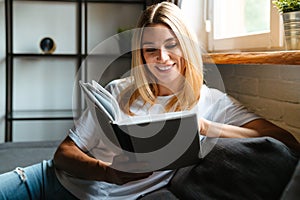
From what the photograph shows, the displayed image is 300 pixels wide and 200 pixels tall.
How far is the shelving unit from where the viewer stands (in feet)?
11.5

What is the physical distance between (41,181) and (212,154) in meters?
0.70

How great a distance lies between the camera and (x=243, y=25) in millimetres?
2266

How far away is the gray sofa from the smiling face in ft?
1.25

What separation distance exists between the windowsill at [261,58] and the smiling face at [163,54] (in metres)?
0.27

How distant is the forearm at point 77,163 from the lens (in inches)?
52.9

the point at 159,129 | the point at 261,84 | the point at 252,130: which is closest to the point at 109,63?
the point at 261,84

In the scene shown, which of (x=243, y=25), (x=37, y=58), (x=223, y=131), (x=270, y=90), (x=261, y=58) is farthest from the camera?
(x=37, y=58)

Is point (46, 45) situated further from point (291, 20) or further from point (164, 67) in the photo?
point (291, 20)

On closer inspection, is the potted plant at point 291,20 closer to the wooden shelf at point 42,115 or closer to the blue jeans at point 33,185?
the blue jeans at point 33,185

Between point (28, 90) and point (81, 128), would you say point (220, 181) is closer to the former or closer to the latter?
point (81, 128)

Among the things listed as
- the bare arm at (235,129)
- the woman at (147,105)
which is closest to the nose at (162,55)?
the woman at (147,105)

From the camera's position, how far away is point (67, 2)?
142 inches

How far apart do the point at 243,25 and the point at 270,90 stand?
2.34 feet

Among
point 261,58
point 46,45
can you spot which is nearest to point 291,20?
point 261,58
